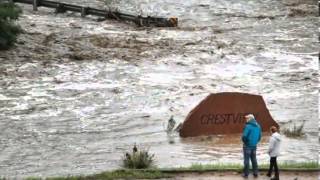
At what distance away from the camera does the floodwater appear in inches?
766

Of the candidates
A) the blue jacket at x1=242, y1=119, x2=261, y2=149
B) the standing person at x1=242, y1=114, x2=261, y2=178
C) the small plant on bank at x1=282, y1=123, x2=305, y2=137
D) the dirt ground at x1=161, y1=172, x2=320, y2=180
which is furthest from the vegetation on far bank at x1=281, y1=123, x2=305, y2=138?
the blue jacket at x1=242, y1=119, x2=261, y2=149

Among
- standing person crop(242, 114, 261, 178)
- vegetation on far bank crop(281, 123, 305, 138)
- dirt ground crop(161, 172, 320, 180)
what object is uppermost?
standing person crop(242, 114, 261, 178)

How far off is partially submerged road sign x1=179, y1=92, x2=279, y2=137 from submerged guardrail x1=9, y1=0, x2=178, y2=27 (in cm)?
1996

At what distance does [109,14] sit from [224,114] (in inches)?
903

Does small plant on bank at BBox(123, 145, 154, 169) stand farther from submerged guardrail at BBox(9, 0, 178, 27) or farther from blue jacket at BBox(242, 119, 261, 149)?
submerged guardrail at BBox(9, 0, 178, 27)

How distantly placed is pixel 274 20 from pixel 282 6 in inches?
271

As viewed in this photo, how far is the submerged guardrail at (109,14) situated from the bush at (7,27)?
9.36m

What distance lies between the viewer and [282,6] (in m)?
51.0

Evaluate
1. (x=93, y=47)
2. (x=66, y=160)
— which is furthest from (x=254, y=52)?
(x=66, y=160)

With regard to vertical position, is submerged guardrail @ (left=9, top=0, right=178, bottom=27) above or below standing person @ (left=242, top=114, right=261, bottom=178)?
above

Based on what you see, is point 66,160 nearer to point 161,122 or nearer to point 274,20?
point 161,122

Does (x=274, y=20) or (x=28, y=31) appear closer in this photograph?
(x=28, y=31)

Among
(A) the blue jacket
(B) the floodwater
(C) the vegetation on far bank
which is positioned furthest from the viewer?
(C) the vegetation on far bank

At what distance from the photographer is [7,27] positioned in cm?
3350
